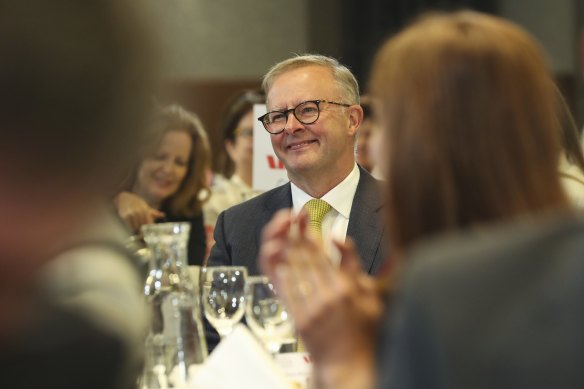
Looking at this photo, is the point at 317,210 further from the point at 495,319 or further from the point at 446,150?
the point at 495,319

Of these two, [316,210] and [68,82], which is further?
[316,210]

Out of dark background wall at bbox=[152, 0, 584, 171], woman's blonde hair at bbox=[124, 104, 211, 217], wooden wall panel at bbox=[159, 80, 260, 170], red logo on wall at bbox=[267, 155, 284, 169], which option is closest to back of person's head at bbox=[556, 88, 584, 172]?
red logo on wall at bbox=[267, 155, 284, 169]

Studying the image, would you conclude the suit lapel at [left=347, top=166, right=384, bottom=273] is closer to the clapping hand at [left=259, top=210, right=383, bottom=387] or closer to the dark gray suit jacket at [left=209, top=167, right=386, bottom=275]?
the dark gray suit jacket at [left=209, top=167, right=386, bottom=275]

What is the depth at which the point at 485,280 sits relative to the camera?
879 mm

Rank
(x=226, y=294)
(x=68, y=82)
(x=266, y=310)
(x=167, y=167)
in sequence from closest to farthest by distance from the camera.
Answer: (x=68, y=82), (x=266, y=310), (x=226, y=294), (x=167, y=167)

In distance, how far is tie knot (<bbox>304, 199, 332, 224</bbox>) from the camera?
3473 mm

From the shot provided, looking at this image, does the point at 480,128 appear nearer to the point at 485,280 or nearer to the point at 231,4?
the point at 485,280

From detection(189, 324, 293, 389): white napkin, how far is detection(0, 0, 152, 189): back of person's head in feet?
2.85

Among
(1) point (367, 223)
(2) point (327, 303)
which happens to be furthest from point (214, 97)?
(2) point (327, 303)

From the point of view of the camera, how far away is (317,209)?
348 centimetres

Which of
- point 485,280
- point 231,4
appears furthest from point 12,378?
point 231,4

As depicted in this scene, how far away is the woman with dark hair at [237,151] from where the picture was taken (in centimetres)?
532

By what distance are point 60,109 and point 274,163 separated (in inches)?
148

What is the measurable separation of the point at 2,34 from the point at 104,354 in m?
0.32
